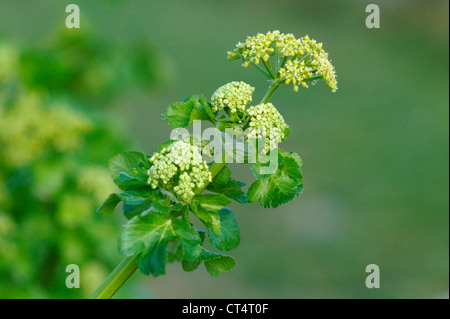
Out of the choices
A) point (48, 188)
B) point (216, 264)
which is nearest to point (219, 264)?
point (216, 264)

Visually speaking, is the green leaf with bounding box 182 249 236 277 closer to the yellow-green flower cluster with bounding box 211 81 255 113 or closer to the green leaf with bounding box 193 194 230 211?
the green leaf with bounding box 193 194 230 211

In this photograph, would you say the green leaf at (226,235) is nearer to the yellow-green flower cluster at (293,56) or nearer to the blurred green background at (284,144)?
the yellow-green flower cluster at (293,56)

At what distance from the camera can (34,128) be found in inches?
81.2

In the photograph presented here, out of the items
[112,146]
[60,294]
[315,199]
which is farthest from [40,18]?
[60,294]

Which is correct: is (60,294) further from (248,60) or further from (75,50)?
(248,60)

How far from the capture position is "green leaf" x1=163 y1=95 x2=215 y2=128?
71 centimetres

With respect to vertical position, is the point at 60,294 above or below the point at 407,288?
below

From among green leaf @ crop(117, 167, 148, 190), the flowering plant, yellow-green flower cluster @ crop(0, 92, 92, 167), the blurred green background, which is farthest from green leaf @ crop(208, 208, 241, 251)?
yellow-green flower cluster @ crop(0, 92, 92, 167)

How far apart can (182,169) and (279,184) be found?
0.11 meters

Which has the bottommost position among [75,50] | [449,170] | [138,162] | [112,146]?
[138,162]

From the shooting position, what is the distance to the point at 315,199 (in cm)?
550

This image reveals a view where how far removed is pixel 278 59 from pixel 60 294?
1.66 meters

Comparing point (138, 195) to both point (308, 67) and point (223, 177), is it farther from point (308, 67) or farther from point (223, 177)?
point (308, 67)

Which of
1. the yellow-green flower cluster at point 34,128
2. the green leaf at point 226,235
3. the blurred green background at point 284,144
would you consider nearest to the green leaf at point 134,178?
the green leaf at point 226,235
